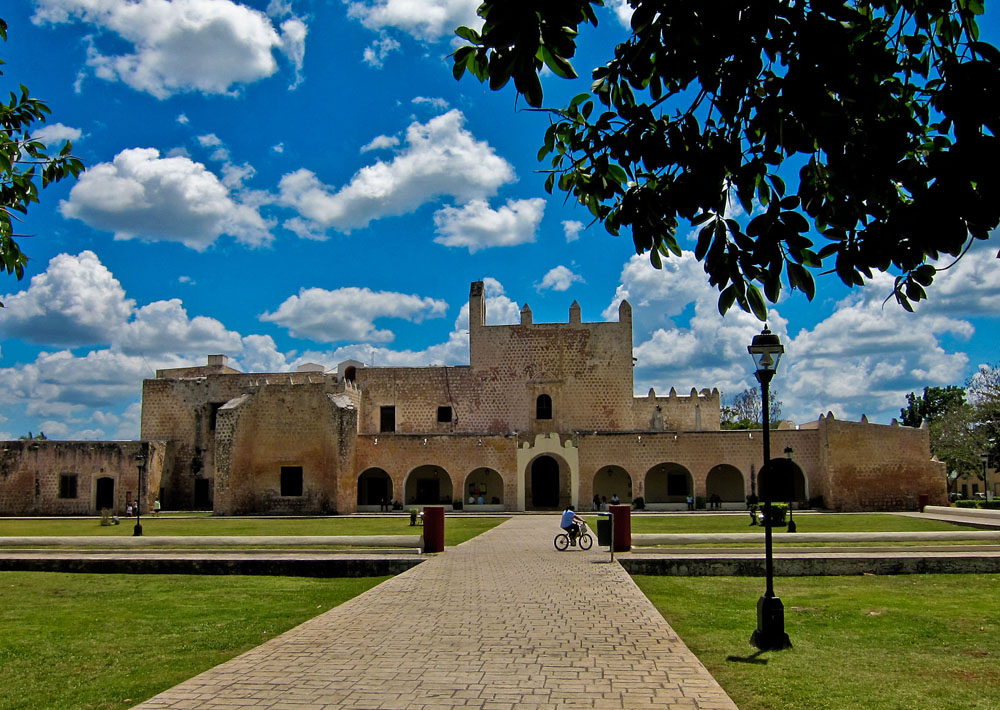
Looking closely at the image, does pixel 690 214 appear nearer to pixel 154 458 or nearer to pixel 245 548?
pixel 245 548

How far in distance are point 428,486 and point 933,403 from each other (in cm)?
4457

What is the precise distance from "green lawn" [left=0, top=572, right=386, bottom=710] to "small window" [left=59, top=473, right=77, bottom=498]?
23434mm

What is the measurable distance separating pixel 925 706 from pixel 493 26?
5.34 meters

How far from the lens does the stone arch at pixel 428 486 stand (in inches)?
1409

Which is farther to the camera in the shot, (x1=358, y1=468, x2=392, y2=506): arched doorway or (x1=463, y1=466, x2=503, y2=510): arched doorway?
(x1=358, y1=468, x2=392, y2=506): arched doorway

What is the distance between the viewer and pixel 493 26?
2.79 m

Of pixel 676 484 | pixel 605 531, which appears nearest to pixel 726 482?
pixel 676 484

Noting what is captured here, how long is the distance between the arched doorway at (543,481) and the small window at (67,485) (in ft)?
62.3

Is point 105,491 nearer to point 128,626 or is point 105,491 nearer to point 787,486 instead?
point 128,626

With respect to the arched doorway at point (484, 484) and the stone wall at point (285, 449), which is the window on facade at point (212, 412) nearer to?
the stone wall at point (285, 449)

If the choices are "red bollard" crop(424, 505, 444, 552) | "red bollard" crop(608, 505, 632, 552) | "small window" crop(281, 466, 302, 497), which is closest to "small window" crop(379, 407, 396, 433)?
"small window" crop(281, 466, 302, 497)

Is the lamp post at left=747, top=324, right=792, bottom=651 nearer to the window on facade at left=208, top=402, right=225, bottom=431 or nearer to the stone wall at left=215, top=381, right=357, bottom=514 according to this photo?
the stone wall at left=215, top=381, right=357, bottom=514

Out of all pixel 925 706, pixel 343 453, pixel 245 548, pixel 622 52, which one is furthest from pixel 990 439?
pixel 622 52

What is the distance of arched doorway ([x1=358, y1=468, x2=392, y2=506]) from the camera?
35531 mm
